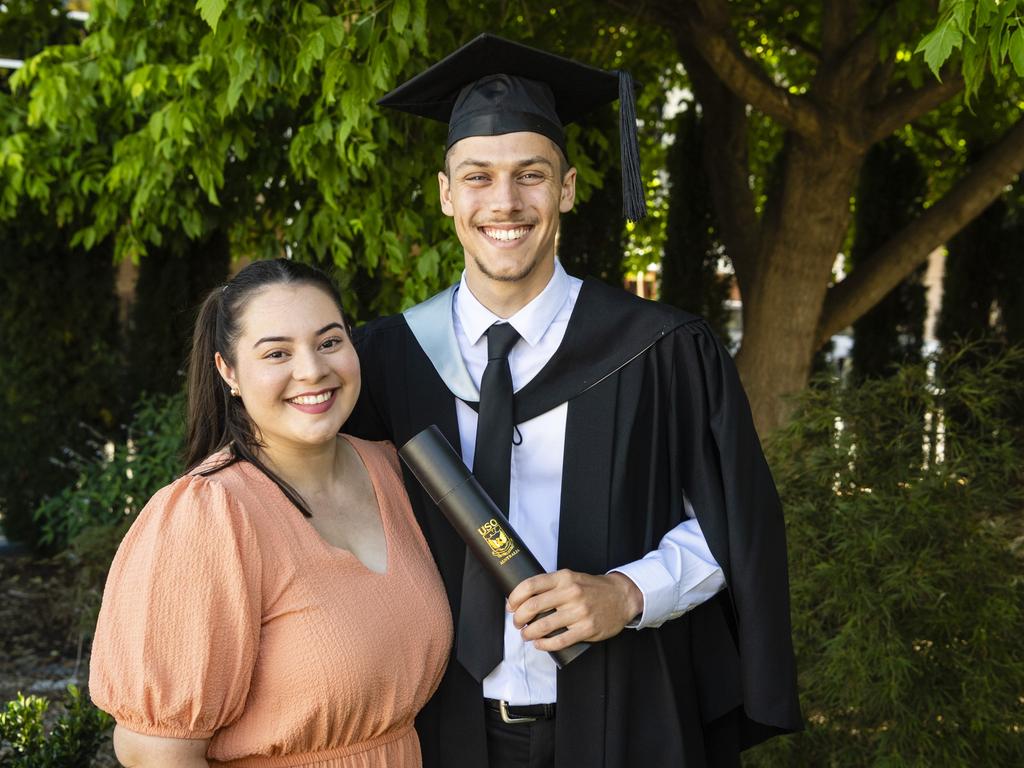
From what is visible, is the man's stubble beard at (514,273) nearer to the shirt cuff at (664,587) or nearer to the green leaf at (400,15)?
the shirt cuff at (664,587)

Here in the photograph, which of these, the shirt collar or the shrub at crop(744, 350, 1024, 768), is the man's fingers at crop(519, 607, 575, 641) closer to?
the shirt collar

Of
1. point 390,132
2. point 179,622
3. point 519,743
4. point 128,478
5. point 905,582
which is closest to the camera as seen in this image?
point 179,622

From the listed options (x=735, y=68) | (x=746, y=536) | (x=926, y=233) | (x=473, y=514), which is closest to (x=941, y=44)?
(x=746, y=536)

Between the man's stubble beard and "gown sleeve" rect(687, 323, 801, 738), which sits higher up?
the man's stubble beard

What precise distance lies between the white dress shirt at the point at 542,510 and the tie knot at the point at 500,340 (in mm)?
18

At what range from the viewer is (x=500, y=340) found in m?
2.21

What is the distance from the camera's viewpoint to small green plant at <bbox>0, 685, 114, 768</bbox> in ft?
10.7

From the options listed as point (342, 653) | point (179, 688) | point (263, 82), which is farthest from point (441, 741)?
point (263, 82)

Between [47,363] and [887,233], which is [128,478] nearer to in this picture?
[47,363]

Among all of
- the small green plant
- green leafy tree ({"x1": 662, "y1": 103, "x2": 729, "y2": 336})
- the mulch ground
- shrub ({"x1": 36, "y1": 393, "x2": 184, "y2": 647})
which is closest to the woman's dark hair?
the small green plant

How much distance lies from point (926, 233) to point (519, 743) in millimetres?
4207

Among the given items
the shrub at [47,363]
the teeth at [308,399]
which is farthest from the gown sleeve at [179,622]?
the shrub at [47,363]

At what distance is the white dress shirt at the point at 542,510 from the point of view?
2.11m

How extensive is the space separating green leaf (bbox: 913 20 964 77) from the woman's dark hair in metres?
1.34
